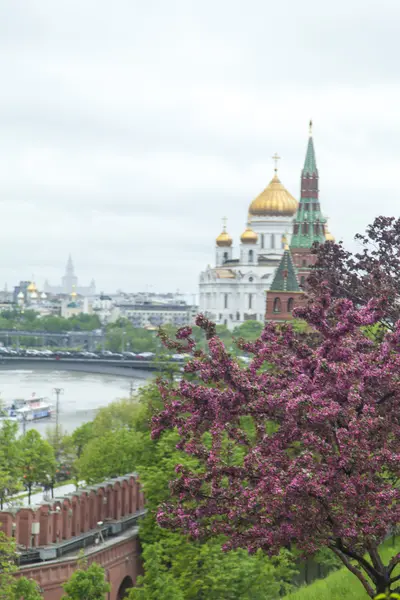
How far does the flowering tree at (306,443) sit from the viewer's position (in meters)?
13.3

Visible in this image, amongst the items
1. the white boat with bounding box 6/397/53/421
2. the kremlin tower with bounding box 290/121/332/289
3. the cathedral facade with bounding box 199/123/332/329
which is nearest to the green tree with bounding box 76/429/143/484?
the white boat with bounding box 6/397/53/421

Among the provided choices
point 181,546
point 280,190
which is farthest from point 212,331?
point 280,190

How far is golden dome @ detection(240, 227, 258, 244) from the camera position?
162 meters

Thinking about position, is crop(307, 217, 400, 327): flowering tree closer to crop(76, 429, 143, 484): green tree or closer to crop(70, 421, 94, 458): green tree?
crop(76, 429, 143, 484): green tree

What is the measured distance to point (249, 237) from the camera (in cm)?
16188

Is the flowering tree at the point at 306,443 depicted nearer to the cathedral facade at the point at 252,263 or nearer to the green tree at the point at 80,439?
the green tree at the point at 80,439

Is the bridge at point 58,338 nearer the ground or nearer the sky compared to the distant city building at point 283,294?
nearer the ground

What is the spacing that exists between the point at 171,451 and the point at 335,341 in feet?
61.7

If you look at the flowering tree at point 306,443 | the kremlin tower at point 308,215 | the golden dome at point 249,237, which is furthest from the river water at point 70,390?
the flowering tree at point 306,443

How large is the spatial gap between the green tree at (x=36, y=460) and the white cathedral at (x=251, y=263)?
4157 inches

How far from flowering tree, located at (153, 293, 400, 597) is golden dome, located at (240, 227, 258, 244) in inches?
5780

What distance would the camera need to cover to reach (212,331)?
595 inches

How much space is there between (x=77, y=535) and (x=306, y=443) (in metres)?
19.7

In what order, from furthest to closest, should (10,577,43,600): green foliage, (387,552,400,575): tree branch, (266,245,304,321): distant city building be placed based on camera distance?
(266,245,304,321): distant city building, (10,577,43,600): green foliage, (387,552,400,575): tree branch
